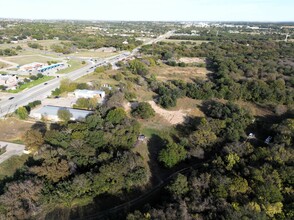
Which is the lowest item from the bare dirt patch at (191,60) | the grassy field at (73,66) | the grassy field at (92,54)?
the grassy field at (92,54)

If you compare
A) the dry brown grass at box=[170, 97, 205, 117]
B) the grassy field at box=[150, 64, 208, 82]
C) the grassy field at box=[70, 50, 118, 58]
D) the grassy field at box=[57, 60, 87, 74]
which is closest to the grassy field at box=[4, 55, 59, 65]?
the grassy field at box=[57, 60, 87, 74]

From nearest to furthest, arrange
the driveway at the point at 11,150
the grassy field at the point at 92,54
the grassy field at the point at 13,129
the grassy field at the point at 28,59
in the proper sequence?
the driveway at the point at 11,150 < the grassy field at the point at 13,129 < the grassy field at the point at 28,59 < the grassy field at the point at 92,54

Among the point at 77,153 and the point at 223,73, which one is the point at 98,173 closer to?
the point at 77,153

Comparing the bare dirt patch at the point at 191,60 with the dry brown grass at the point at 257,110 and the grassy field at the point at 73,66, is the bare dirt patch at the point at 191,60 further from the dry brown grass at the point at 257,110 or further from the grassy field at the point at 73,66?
the dry brown grass at the point at 257,110

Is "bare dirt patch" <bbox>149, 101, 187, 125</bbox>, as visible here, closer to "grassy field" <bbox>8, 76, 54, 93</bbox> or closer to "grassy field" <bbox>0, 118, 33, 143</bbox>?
"grassy field" <bbox>0, 118, 33, 143</bbox>

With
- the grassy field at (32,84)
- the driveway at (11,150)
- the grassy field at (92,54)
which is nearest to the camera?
the driveway at (11,150)

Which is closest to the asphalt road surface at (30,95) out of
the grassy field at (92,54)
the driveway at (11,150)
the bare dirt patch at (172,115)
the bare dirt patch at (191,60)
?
the driveway at (11,150)
